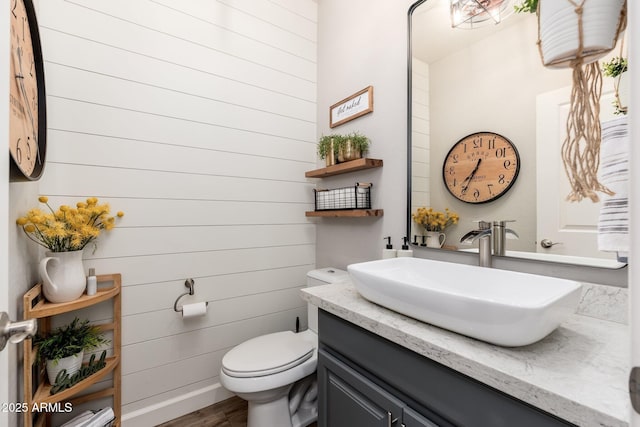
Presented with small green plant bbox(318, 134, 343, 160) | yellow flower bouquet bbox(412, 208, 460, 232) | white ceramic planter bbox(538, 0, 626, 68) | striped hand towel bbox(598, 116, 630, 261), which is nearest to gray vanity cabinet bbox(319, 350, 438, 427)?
striped hand towel bbox(598, 116, 630, 261)

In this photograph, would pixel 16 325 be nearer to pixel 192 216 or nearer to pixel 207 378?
pixel 192 216

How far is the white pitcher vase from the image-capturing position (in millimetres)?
1179

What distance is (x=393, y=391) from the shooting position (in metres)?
0.81

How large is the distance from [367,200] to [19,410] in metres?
1.77

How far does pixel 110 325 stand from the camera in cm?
144

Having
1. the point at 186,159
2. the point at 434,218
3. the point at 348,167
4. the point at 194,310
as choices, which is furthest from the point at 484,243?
the point at 186,159

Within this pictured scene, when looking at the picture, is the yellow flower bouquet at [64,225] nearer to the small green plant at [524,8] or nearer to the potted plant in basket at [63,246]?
the potted plant in basket at [63,246]

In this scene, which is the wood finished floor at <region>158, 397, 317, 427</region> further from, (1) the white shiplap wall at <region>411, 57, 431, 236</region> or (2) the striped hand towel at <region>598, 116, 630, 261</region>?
(2) the striped hand towel at <region>598, 116, 630, 261</region>

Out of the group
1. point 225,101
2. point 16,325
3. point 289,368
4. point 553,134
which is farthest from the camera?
point 225,101

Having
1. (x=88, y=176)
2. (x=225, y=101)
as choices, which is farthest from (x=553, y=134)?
(x=88, y=176)

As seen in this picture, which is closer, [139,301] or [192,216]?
[139,301]

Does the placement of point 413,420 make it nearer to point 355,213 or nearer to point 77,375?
point 355,213

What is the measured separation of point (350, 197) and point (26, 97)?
1493mm

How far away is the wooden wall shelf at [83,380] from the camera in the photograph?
1.05 meters
